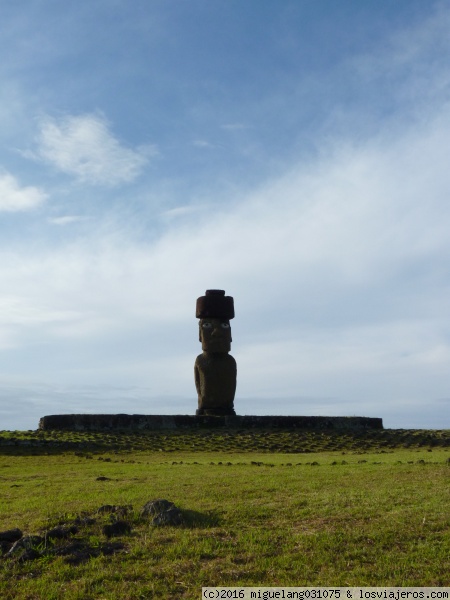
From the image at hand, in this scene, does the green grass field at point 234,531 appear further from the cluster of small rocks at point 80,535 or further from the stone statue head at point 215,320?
the stone statue head at point 215,320

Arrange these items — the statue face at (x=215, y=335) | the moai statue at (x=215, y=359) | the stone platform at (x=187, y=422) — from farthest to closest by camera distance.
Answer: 1. the statue face at (x=215, y=335)
2. the moai statue at (x=215, y=359)
3. the stone platform at (x=187, y=422)

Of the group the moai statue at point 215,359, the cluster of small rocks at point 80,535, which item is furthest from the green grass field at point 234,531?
the moai statue at point 215,359

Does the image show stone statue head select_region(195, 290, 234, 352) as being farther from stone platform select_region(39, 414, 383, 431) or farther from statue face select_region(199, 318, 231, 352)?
stone platform select_region(39, 414, 383, 431)

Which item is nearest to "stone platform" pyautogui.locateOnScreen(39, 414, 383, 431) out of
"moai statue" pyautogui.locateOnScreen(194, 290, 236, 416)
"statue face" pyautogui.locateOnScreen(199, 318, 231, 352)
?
"moai statue" pyautogui.locateOnScreen(194, 290, 236, 416)

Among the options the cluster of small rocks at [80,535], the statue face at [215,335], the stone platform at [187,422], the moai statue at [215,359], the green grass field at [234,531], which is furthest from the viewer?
the statue face at [215,335]

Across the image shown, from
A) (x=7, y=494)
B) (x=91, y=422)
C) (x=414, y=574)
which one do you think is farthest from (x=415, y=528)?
(x=91, y=422)

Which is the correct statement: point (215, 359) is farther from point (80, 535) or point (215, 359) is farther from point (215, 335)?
point (80, 535)

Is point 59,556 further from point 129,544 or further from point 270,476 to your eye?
point 270,476

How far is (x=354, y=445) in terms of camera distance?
78.8ft

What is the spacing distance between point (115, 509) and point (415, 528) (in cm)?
373

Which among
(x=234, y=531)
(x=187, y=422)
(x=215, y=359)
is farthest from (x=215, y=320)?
(x=234, y=531)

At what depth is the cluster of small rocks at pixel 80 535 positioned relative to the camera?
7.05m

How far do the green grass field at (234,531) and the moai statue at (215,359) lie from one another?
553 inches

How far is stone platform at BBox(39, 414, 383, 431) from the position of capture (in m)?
26.5
